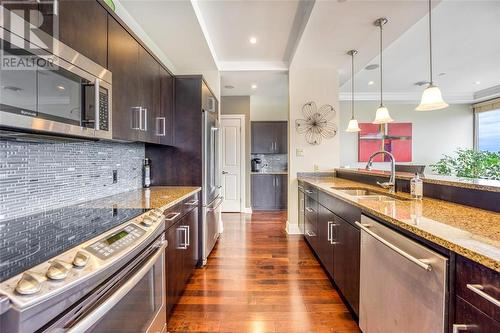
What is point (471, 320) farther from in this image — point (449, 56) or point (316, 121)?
point (449, 56)

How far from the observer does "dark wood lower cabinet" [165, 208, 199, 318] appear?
1744mm

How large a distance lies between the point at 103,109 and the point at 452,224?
74.3 inches

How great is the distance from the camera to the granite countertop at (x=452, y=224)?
78 cm

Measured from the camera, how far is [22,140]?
4.20 feet

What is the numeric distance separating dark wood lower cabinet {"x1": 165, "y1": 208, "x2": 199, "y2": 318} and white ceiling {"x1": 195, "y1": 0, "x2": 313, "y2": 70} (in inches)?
85.5

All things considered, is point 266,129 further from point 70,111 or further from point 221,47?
point 70,111

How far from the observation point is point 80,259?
79 centimetres

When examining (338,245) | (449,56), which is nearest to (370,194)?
(338,245)

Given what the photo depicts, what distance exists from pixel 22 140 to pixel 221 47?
2818 mm

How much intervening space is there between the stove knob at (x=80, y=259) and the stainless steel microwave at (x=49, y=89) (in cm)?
54

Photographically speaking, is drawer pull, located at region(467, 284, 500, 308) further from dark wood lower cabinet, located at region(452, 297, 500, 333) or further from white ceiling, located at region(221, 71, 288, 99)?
white ceiling, located at region(221, 71, 288, 99)

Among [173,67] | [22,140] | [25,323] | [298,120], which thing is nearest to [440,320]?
[25,323]

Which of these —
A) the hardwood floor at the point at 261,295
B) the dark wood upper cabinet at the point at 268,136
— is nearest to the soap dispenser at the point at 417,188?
the hardwood floor at the point at 261,295

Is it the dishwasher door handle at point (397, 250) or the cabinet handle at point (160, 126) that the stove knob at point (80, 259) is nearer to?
the dishwasher door handle at point (397, 250)
